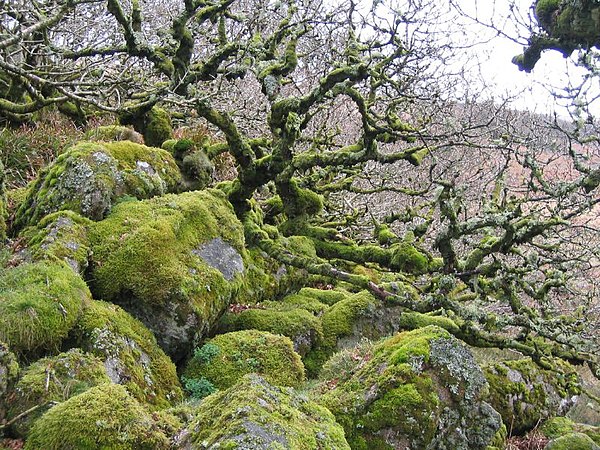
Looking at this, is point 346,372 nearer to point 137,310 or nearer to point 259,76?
point 137,310

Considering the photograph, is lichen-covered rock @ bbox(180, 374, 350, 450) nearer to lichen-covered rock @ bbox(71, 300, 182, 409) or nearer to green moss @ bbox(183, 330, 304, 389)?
lichen-covered rock @ bbox(71, 300, 182, 409)

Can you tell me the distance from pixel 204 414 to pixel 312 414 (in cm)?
101

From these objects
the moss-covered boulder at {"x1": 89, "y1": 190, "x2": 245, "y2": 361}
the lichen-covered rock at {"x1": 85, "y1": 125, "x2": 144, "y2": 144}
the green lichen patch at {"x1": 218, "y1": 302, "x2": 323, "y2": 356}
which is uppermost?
the lichen-covered rock at {"x1": 85, "y1": 125, "x2": 144, "y2": 144}

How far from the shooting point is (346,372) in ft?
23.5

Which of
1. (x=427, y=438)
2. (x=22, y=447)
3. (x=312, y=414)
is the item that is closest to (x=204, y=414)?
(x=312, y=414)

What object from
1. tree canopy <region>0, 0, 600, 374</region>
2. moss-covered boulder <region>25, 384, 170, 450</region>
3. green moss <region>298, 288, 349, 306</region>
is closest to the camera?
moss-covered boulder <region>25, 384, 170, 450</region>

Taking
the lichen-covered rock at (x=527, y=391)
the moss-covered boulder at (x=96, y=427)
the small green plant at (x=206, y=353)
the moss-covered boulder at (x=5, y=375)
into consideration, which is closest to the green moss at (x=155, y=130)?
the small green plant at (x=206, y=353)

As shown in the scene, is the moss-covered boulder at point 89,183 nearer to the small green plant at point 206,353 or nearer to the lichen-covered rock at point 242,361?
the small green plant at point 206,353

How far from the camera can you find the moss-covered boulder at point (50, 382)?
458 cm

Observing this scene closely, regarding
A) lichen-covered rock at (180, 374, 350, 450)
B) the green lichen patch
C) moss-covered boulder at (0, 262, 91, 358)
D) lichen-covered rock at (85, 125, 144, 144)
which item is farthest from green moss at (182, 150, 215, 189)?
lichen-covered rock at (180, 374, 350, 450)

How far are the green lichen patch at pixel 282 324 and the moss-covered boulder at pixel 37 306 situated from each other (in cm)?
290

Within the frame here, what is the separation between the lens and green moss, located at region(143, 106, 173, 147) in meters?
11.0

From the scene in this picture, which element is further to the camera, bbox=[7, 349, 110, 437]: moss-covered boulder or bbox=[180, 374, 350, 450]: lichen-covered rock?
bbox=[7, 349, 110, 437]: moss-covered boulder

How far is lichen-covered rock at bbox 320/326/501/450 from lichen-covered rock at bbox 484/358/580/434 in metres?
1.48
